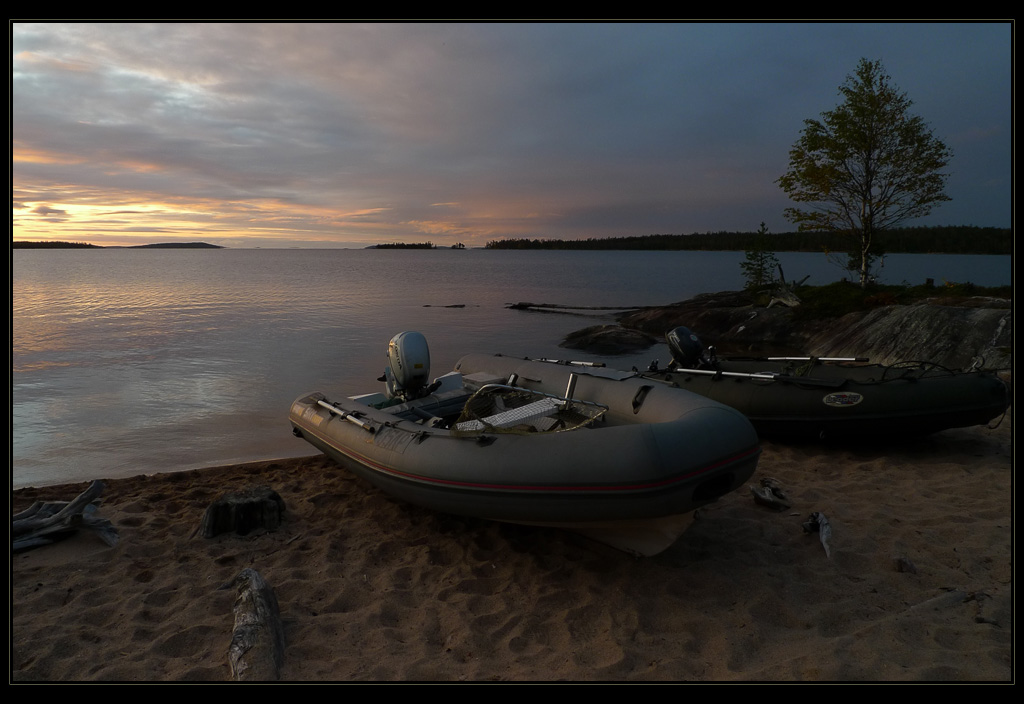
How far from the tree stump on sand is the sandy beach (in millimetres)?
85

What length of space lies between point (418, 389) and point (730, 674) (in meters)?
4.00

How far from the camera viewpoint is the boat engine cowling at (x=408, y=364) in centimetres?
595

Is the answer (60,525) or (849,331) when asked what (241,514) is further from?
(849,331)

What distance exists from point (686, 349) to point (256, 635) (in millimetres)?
5654

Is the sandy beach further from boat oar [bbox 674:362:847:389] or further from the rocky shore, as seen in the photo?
the rocky shore

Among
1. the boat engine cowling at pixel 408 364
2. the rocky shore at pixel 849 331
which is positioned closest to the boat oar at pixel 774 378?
the boat engine cowling at pixel 408 364

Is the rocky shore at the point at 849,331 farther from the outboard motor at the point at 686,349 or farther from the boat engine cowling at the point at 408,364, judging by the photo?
the boat engine cowling at the point at 408,364

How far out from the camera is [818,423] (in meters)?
6.31

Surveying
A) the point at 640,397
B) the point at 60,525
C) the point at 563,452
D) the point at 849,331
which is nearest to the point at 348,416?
the point at 60,525

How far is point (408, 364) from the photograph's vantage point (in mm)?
5941

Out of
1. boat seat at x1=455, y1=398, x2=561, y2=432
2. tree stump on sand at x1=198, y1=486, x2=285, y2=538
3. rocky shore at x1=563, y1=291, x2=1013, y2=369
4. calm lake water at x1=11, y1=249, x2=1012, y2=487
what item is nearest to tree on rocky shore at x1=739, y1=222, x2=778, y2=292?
rocky shore at x1=563, y1=291, x2=1013, y2=369

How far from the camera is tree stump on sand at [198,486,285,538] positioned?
475cm
